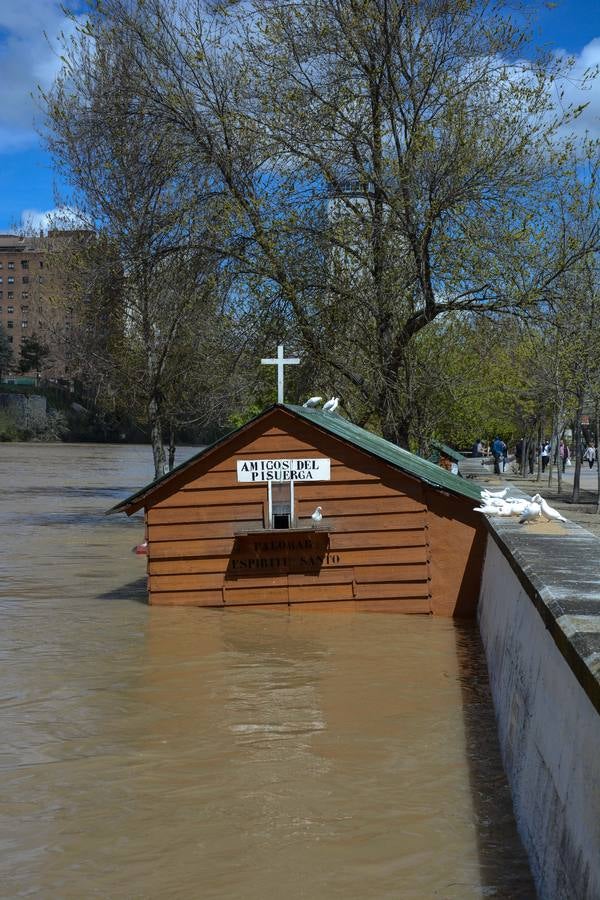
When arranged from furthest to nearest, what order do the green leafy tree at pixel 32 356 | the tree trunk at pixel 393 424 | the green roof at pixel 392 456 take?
the green leafy tree at pixel 32 356, the tree trunk at pixel 393 424, the green roof at pixel 392 456

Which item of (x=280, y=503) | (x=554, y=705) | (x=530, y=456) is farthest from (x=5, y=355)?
(x=554, y=705)

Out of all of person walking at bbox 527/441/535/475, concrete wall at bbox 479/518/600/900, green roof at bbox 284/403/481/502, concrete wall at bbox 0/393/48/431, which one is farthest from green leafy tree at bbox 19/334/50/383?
concrete wall at bbox 479/518/600/900

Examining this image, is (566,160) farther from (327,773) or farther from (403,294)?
(327,773)

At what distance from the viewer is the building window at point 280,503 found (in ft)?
40.8

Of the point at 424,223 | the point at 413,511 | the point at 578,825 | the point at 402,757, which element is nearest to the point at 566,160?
the point at 424,223

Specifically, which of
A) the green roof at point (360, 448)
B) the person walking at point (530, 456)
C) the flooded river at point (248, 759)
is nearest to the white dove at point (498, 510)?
the green roof at point (360, 448)

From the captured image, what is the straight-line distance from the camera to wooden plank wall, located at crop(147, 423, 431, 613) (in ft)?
40.5

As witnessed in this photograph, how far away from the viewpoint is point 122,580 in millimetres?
16797

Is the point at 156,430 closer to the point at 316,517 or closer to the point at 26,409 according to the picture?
the point at 316,517

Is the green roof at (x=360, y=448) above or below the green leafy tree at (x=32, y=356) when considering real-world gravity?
below

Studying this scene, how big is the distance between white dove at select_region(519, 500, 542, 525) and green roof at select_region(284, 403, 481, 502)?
2.12 meters

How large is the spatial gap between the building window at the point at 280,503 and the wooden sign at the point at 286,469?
0.28 feet

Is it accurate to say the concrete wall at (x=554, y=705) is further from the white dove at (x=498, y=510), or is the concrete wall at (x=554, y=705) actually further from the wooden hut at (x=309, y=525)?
the wooden hut at (x=309, y=525)

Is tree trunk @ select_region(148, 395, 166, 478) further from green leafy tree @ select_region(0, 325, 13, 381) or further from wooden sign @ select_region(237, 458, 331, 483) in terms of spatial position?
green leafy tree @ select_region(0, 325, 13, 381)
